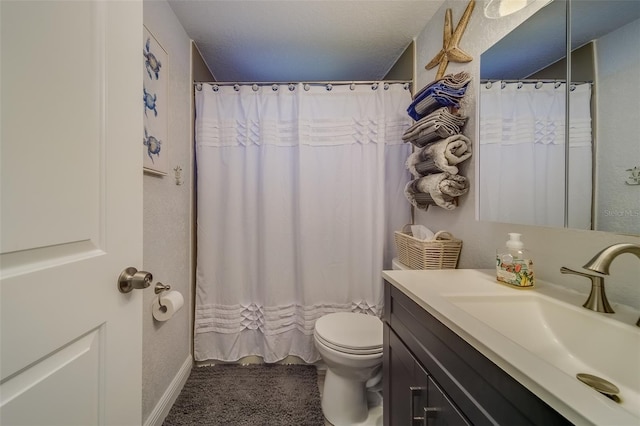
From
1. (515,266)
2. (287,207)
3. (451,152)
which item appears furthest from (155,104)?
(515,266)

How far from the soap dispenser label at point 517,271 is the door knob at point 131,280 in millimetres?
1086

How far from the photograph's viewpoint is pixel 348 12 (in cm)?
137

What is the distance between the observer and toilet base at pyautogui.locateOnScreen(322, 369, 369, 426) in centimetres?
123

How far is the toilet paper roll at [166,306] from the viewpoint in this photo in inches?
45.1

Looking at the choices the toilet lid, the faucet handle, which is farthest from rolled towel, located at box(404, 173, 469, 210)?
the toilet lid

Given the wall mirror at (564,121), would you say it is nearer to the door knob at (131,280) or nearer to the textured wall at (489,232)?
the textured wall at (489,232)

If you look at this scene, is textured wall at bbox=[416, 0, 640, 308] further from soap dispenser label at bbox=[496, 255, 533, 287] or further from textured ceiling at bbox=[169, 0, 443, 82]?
textured ceiling at bbox=[169, 0, 443, 82]

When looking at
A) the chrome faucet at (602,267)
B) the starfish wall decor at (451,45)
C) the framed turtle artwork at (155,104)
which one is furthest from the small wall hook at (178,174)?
the chrome faucet at (602,267)

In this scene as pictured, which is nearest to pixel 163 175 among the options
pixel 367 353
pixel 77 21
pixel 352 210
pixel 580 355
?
pixel 77 21

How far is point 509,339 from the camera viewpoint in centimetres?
50

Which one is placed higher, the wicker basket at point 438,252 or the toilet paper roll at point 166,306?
the wicker basket at point 438,252

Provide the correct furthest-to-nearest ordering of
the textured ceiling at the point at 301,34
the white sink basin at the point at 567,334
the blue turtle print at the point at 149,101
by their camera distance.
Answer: the textured ceiling at the point at 301,34 < the blue turtle print at the point at 149,101 < the white sink basin at the point at 567,334

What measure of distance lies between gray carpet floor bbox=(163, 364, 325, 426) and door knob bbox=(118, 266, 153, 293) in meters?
1.14

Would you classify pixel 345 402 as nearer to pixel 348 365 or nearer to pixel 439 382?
pixel 348 365
